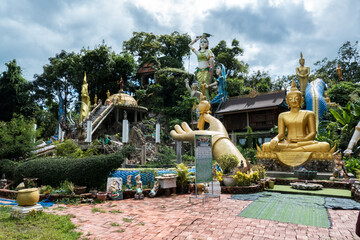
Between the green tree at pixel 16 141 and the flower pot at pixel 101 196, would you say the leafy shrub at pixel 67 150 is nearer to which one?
the green tree at pixel 16 141

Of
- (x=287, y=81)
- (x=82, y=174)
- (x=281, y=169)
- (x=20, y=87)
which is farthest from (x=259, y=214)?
(x=20, y=87)

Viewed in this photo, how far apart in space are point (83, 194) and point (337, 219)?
6435 mm

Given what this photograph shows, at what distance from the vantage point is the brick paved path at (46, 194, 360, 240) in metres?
4.18

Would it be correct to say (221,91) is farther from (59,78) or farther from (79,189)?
(59,78)

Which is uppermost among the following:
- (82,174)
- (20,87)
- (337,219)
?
(20,87)

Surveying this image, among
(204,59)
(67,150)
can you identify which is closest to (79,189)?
(67,150)

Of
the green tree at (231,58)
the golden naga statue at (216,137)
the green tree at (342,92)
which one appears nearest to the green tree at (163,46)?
the green tree at (231,58)

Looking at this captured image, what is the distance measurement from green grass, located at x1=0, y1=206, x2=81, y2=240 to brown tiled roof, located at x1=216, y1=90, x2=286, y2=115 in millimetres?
18154

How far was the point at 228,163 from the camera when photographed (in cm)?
917

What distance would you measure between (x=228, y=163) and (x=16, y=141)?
32.4 feet

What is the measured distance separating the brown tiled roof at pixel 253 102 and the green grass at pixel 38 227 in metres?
18.2

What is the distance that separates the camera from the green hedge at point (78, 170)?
7.74 m

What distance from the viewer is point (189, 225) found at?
4.69 metres

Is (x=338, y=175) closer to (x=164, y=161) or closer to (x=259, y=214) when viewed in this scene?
(x=259, y=214)
